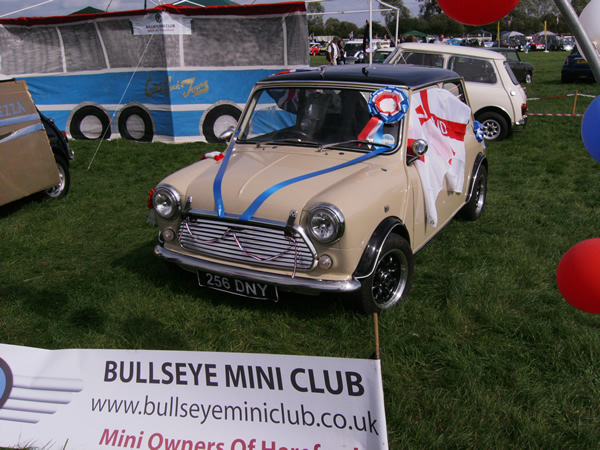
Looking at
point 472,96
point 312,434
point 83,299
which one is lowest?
point 83,299

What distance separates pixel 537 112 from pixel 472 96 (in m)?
3.92

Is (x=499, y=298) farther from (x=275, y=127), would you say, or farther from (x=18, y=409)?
(x=18, y=409)

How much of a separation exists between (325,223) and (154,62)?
804cm

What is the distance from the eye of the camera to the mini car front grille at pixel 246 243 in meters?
3.52

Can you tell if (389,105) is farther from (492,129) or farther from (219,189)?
(492,129)

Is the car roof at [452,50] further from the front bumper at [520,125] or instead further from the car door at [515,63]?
the car door at [515,63]

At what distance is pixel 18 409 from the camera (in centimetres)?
259

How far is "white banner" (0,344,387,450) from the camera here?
2311mm

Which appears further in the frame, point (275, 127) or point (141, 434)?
point (275, 127)

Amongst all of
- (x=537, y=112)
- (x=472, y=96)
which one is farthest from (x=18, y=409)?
(x=537, y=112)

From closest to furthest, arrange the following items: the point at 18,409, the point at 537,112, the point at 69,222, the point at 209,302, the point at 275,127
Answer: the point at 18,409
the point at 209,302
the point at 275,127
the point at 69,222
the point at 537,112

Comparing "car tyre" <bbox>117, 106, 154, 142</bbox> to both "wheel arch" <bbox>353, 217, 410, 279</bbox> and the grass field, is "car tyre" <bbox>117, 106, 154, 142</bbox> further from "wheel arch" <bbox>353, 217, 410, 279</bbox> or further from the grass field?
"wheel arch" <bbox>353, 217, 410, 279</bbox>

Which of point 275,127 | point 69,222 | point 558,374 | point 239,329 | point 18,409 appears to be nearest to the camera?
point 18,409

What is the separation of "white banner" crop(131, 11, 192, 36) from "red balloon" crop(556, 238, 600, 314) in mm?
9431
